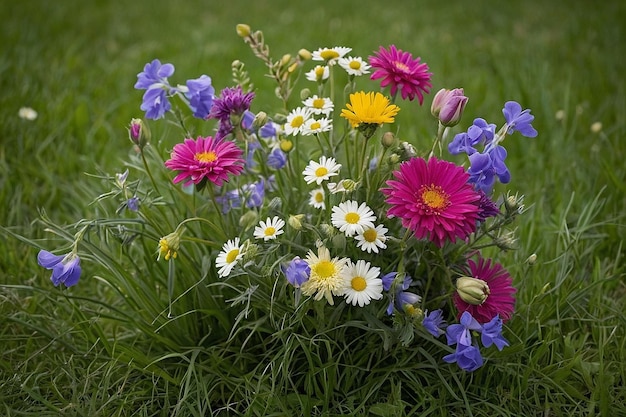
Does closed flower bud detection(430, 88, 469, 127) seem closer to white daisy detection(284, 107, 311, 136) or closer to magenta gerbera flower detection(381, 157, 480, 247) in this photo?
magenta gerbera flower detection(381, 157, 480, 247)

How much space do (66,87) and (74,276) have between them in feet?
5.36

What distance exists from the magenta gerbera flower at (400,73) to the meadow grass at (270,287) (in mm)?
467

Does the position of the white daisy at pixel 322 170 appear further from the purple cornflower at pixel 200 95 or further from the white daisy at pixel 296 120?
the purple cornflower at pixel 200 95

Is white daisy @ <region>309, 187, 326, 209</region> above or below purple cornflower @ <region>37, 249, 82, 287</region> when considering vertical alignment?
above

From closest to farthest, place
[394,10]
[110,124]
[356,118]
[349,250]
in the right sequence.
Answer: [356,118] < [349,250] < [110,124] < [394,10]

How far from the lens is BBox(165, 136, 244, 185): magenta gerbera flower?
112 centimetres

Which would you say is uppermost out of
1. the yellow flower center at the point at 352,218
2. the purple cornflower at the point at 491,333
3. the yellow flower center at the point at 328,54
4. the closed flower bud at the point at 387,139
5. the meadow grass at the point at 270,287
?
the yellow flower center at the point at 328,54

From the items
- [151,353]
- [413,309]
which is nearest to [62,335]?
[151,353]

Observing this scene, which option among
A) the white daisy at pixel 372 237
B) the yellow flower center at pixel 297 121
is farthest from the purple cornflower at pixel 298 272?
the yellow flower center at pixel 297 121

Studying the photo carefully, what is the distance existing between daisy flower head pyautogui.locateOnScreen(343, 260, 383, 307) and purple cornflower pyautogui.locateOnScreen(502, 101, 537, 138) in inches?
14.8

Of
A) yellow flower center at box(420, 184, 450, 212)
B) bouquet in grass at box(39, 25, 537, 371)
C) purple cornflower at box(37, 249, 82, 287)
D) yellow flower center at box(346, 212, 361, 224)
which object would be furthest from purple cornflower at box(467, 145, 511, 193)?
purple cornflower at box(37, 249, 82, 287)

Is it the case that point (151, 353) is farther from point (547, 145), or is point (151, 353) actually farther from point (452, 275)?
point (547, 145)

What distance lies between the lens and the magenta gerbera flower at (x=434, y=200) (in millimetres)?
1059

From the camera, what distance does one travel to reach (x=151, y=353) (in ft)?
4.67
